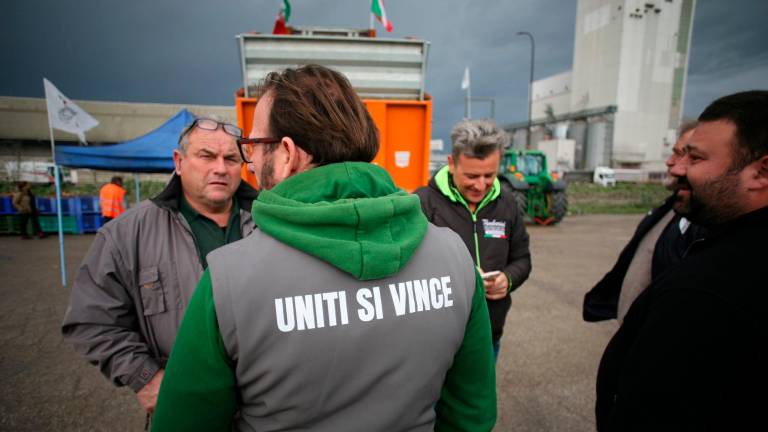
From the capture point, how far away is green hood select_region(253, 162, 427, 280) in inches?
34.5

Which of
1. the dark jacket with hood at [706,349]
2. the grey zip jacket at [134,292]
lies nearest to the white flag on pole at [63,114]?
the grey zip jacket at [134,292]

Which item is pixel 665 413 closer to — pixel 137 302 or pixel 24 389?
pixel 137 302

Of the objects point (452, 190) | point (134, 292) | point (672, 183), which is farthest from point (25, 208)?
point (672, 183)

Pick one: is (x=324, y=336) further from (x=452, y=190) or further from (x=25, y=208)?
(x=25, y=208)

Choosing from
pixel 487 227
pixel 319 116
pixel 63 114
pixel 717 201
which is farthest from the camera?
pixel 63 114

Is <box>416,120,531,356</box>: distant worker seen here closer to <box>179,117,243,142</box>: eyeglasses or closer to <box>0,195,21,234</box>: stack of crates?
<box>179,117,243,142</box>: eyeglasses

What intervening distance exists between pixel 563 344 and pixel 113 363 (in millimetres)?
4307

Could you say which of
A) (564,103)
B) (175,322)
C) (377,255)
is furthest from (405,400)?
(564,103)

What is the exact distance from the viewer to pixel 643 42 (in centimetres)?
3734

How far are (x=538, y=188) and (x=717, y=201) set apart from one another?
13.0 metres

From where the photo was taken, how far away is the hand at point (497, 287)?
2365mm

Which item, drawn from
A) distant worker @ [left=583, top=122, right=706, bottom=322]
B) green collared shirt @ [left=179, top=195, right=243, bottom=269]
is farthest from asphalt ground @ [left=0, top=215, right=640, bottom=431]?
green collared shirt @ [left=179, top=195, right=243, bottom=269]

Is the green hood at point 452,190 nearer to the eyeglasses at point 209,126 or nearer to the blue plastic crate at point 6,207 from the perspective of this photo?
the eyeglasses at point 209,126

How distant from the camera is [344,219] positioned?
89 cm
